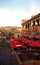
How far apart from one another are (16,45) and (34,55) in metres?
4.82

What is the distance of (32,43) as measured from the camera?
16391 mm

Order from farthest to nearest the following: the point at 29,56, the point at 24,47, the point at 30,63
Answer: the point at 24,47
the point at 29,56
the point at 30,63

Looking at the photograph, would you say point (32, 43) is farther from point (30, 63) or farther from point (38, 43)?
point (30, 63)

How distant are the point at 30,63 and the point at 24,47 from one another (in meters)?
9.60

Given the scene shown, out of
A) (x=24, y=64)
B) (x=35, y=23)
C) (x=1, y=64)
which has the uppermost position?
(x=35, y=23)

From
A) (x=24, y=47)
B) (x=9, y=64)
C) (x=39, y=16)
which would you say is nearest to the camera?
(x=9, y=64)

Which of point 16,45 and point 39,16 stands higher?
point 39,16

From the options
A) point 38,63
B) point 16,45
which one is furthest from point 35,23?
point 38,63

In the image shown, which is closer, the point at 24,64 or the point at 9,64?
the point at 24,64

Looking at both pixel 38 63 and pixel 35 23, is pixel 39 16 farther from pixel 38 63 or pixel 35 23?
pixel 38 63

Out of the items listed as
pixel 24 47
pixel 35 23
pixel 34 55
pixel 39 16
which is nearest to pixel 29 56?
pixel 34 55

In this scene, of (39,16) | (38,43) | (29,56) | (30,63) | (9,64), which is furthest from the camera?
(39,16)

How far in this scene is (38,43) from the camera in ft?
51.6

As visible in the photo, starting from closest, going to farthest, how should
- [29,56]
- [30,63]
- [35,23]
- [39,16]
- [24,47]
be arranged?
[30,63], [29,56], [24,47], [39,16], [35,23]
